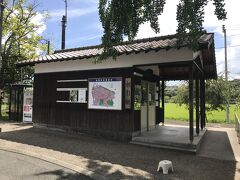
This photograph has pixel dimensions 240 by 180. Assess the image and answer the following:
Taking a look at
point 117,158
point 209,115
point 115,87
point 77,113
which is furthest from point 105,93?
point 209,115

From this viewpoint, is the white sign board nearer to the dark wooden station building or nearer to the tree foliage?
the dark wooden station building

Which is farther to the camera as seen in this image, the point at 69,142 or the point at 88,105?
the point at 88,105

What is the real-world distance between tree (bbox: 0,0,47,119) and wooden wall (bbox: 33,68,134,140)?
7564 millimetres

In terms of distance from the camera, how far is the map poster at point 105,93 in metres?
9.79

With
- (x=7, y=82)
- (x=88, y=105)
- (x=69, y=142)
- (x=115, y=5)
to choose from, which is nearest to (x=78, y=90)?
(x=88, y=105)

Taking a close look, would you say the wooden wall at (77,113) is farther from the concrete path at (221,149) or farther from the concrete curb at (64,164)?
the concrete curb at (64,164)

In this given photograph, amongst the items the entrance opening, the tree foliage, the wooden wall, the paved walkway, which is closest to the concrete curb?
the paved walkway

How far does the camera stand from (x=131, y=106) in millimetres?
9539

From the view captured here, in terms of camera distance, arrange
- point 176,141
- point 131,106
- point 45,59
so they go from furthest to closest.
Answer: point 45,59, point 131,106, point 176,141

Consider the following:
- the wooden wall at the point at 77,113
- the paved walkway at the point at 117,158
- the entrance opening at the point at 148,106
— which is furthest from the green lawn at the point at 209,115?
the wooden wall at the point at 77,113

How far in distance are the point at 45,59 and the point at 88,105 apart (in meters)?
2.93

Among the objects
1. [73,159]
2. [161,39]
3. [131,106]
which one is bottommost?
[73,159]

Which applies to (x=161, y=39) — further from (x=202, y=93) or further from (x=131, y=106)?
(x=202, y=93)

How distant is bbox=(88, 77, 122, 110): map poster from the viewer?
979 cm
